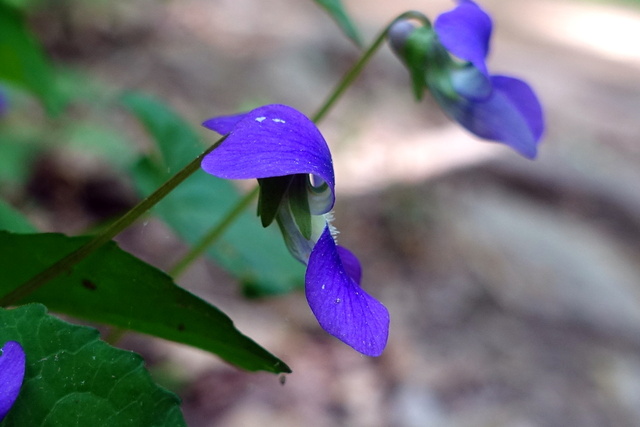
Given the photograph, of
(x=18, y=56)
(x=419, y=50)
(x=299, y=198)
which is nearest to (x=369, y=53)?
(x=419, y=50)

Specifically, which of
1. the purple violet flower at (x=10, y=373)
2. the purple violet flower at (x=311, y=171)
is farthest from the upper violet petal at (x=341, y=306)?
the purple violet flower at (x=10, y=373)

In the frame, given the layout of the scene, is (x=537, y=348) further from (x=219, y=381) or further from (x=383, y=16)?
(x=383, y=16)

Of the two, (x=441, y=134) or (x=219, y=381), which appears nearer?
(x=219, y=381)

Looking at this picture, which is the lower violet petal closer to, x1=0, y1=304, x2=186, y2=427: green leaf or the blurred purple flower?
the blurred purple flower

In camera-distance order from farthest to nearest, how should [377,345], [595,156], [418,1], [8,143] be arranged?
[418,1]
[595,156]
[8,143]
[377,345]

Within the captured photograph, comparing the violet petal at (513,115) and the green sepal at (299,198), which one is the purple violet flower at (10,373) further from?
the violet petal at (513,115)

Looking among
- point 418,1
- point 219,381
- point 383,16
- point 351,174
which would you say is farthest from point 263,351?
point 418,1
